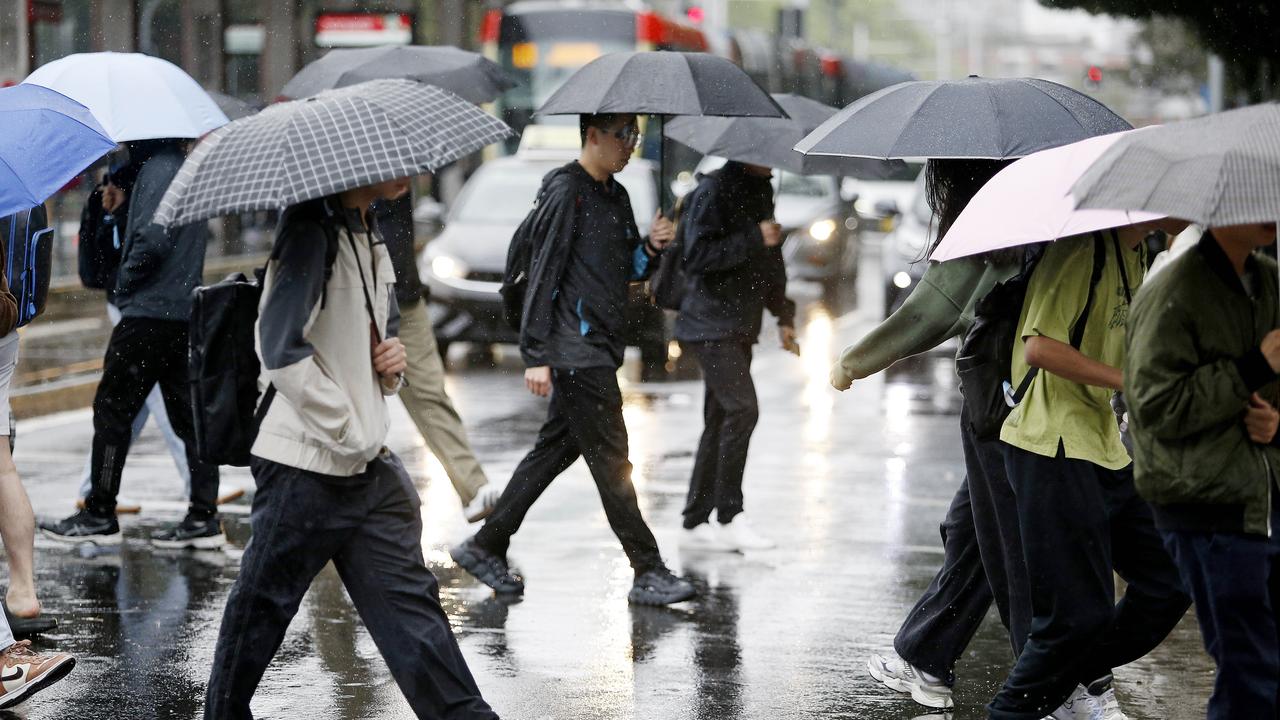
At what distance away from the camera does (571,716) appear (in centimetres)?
529

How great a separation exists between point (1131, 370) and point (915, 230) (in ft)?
44.5

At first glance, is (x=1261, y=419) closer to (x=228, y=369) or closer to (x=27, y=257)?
(x=228, y=369)

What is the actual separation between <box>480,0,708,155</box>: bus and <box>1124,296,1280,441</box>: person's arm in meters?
19.2

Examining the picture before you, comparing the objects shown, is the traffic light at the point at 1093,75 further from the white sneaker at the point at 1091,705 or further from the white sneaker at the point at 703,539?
the white sneaker at the point at 1091,705

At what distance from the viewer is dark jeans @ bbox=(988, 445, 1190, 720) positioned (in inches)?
176

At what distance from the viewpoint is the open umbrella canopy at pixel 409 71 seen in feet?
27.4

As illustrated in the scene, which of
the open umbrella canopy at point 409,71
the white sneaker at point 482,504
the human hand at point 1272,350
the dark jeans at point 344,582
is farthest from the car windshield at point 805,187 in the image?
the human hand at point 1272,350

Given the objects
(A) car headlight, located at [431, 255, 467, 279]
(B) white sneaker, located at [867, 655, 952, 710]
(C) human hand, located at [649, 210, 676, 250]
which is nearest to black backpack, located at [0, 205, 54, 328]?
(C) human hand, located at [649, 210, 676, 250]

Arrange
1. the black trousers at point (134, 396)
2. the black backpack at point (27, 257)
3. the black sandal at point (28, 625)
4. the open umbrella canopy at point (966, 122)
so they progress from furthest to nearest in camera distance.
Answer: the black trousers at point (134, 396) → the black sandal at point (28, 625) → the black backpack at point (27, 257) → the open umbrella canopy at point (966, 122)

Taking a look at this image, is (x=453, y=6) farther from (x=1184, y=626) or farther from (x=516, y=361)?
(x=1184, y=626)

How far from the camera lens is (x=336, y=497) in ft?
14.5

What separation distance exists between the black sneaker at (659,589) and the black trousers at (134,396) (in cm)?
203

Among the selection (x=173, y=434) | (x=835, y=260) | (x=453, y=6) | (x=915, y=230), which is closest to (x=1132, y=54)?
(x=453, y=6)

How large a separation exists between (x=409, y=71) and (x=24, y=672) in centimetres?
399
